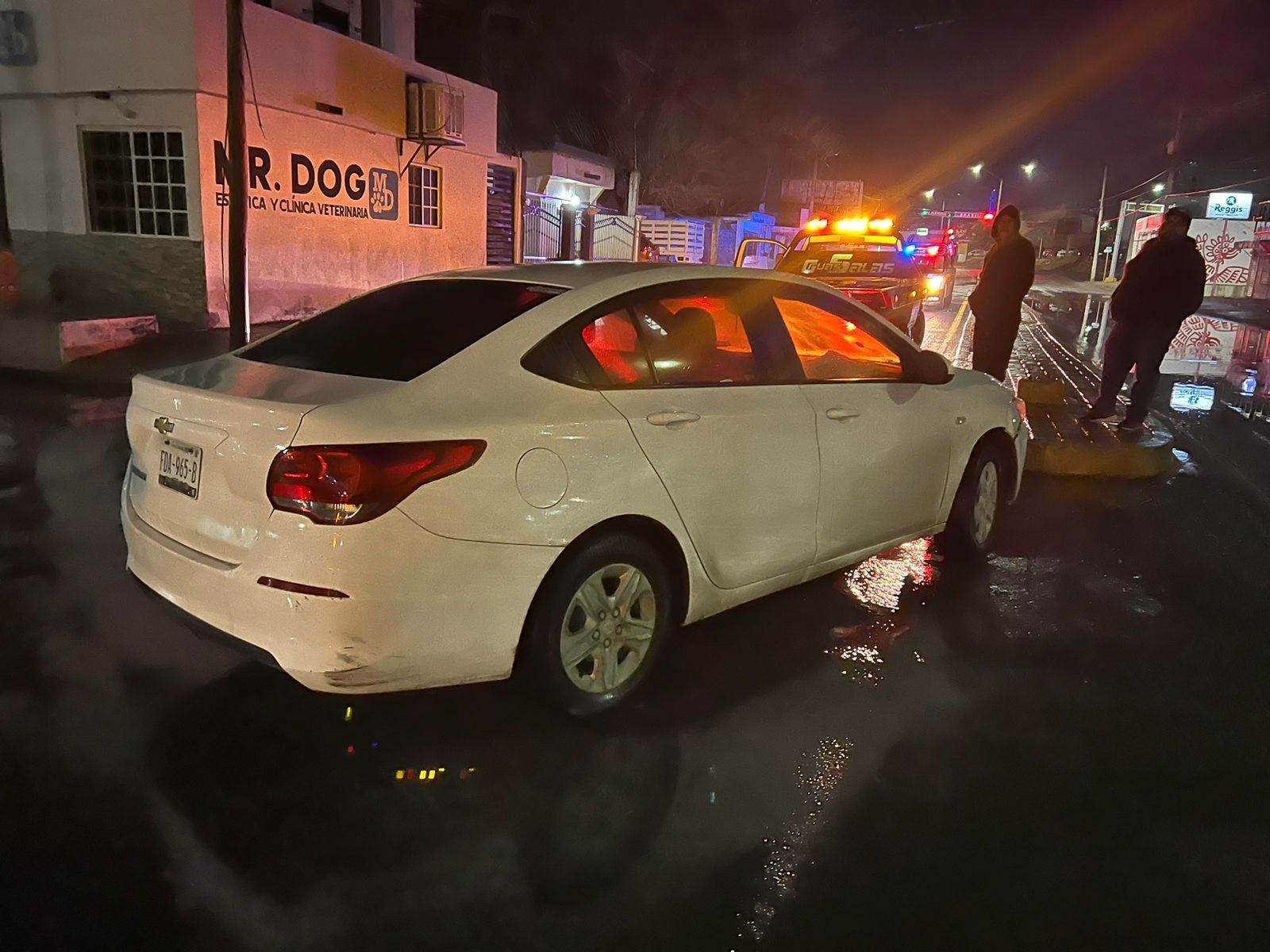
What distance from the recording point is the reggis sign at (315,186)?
14047 mm

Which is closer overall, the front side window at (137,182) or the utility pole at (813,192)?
the front side window at (137,182)

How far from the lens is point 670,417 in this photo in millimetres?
3508

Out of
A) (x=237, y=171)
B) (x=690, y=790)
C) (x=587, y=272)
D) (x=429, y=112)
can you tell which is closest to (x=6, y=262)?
(x=237, y=171)

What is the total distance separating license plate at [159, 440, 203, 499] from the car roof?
4.17 ft

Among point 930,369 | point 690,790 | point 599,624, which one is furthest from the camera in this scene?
point 930,369

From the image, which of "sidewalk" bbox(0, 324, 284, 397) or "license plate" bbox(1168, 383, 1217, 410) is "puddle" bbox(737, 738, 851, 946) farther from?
"license plate" bbox(1168, 383, 1217, 410)

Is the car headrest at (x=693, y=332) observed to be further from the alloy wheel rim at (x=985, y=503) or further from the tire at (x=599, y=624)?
the alloy wheel rim at (x=985, y=503)

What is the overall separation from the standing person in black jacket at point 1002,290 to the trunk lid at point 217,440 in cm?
641

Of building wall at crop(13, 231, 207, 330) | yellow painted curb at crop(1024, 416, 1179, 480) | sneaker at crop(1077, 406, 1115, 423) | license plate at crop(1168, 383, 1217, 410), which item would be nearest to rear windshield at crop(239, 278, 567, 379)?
yellow painted curb at crop(1024, 416, 1179, 480)

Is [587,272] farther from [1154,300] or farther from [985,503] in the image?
[1154,300]

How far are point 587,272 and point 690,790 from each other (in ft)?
6.55

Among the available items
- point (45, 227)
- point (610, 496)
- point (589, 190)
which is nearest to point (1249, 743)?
point (610, 496)

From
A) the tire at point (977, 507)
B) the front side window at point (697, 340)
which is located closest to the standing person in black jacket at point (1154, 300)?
the tire at point (977, 507)

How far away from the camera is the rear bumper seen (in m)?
2.81
